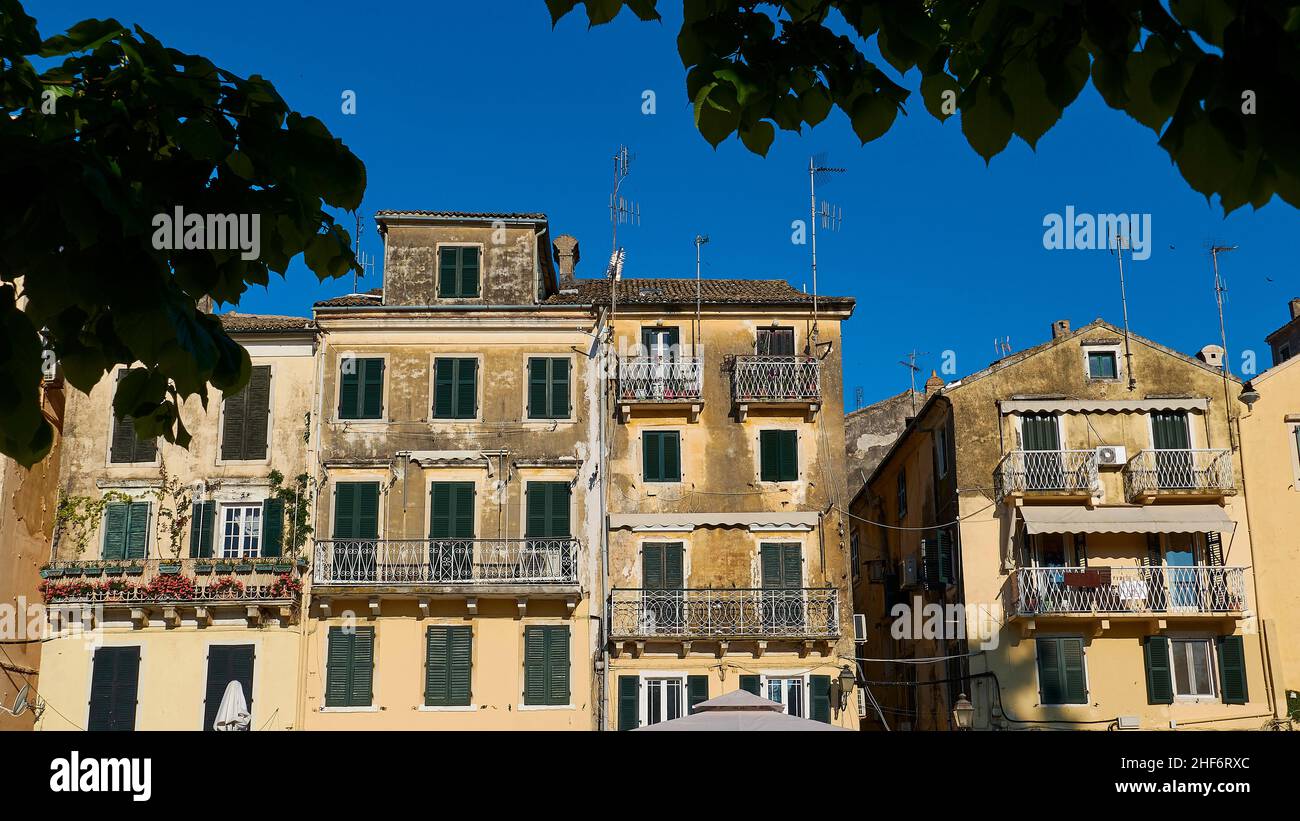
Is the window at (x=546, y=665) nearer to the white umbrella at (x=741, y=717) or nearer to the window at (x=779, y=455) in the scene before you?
the window at (x=779, y=455)

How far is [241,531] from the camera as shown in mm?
31328

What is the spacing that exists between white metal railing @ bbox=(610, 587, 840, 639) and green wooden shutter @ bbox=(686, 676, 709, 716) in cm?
A: 108

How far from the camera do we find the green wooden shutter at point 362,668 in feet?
98.8

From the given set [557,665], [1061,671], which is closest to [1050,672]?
[1061,671]

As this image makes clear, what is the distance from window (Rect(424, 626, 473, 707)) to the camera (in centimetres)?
3012

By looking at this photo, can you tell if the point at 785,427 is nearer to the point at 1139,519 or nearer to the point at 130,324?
the point at 1139,519

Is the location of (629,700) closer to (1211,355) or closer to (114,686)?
(114,686)

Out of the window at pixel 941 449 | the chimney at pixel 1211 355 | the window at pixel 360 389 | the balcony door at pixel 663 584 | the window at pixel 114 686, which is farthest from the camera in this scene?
the chimney at pixel 1211 355

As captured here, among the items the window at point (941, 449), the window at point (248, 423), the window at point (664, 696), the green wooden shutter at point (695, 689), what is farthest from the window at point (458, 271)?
the window at point (941, 449)

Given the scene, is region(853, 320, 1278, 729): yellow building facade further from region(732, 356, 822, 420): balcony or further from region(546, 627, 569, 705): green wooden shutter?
region(546, 627, 569, 705): green wooden shutter

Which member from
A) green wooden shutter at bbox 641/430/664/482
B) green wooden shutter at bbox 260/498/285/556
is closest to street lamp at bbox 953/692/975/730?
green wooden shutter at bbox 641/430/664/482

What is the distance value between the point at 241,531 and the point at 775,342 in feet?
46.1

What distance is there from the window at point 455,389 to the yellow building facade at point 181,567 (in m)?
3.21
